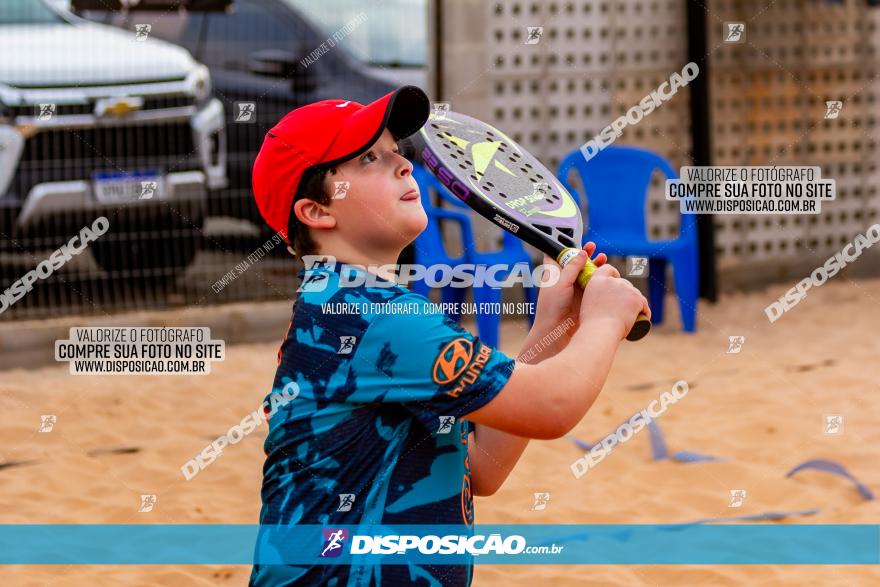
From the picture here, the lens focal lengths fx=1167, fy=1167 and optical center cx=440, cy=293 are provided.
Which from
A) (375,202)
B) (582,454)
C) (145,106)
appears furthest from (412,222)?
(145,106)

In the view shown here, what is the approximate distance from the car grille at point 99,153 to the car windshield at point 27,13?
0.86 m

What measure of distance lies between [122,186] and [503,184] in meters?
4.40

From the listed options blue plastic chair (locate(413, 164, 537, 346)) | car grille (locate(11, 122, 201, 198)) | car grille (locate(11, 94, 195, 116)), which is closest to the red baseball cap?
blue plastic chair (locate(413, 164, 537, 346))

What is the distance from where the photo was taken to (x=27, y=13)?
7.06m

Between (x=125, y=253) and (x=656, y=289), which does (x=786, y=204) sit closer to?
(x=656, y=289)

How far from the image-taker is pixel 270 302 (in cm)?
693

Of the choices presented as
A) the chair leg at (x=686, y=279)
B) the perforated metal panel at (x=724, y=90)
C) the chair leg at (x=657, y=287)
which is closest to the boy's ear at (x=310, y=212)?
the chair leg at (x=686, y=279)

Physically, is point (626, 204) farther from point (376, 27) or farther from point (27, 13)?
point (27, 13)

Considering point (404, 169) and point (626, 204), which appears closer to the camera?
point (404, 169)

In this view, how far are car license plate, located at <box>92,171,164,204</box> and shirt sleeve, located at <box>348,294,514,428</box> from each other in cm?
472

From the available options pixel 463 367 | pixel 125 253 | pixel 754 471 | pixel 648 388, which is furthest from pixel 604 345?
pixel 125 253

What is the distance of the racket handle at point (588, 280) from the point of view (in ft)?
6.90

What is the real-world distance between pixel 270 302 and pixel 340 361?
5.03 meters

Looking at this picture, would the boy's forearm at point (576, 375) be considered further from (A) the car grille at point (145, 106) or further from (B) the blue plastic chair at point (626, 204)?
(A) the car grille at point (145, 106)
